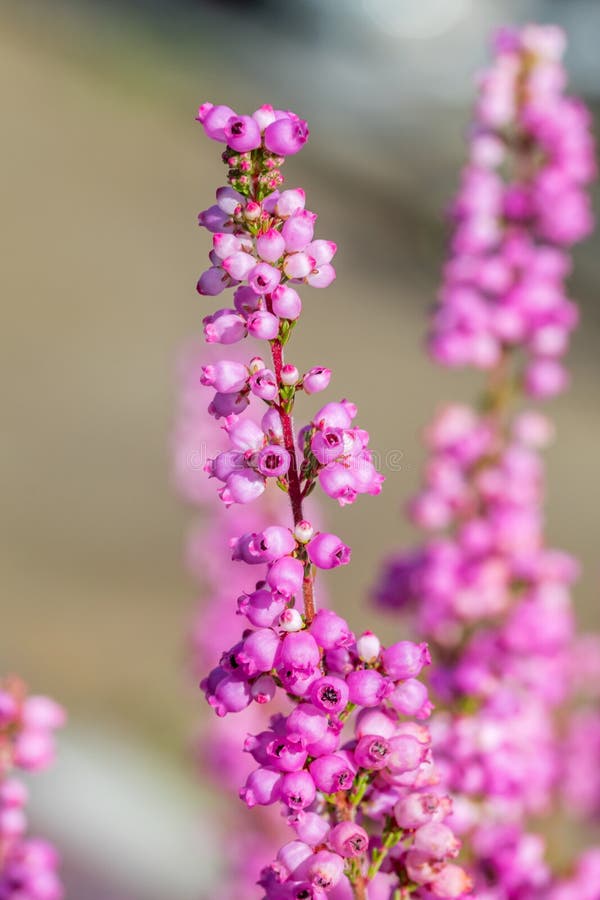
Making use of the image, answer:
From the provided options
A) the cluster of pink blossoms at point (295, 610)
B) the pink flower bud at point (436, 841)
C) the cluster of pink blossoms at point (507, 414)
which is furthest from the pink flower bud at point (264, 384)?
the cluster of pink blossoms at point (507, 414)

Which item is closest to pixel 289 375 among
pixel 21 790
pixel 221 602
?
pixel 21 790

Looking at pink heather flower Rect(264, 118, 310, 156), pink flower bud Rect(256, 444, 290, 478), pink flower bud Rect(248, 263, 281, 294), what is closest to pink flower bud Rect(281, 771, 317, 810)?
pink flower bud Rect(256, 444, 290, 478)

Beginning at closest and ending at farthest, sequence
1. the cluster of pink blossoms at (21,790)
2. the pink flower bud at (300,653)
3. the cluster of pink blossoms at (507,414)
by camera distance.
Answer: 1. the pink flower bud at (300,653)
2. the cluster of pink blossoms at (21,790)
3. the cluster of pink blossoms at (507,414)

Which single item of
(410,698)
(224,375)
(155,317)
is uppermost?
(155,317)

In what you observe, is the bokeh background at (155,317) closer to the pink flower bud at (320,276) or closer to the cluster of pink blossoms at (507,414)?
the cluster of pink blossoms at (507,414)

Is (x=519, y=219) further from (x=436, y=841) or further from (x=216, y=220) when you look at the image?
(x=436, y=841)

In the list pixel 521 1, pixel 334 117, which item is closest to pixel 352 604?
pixel 334 117
